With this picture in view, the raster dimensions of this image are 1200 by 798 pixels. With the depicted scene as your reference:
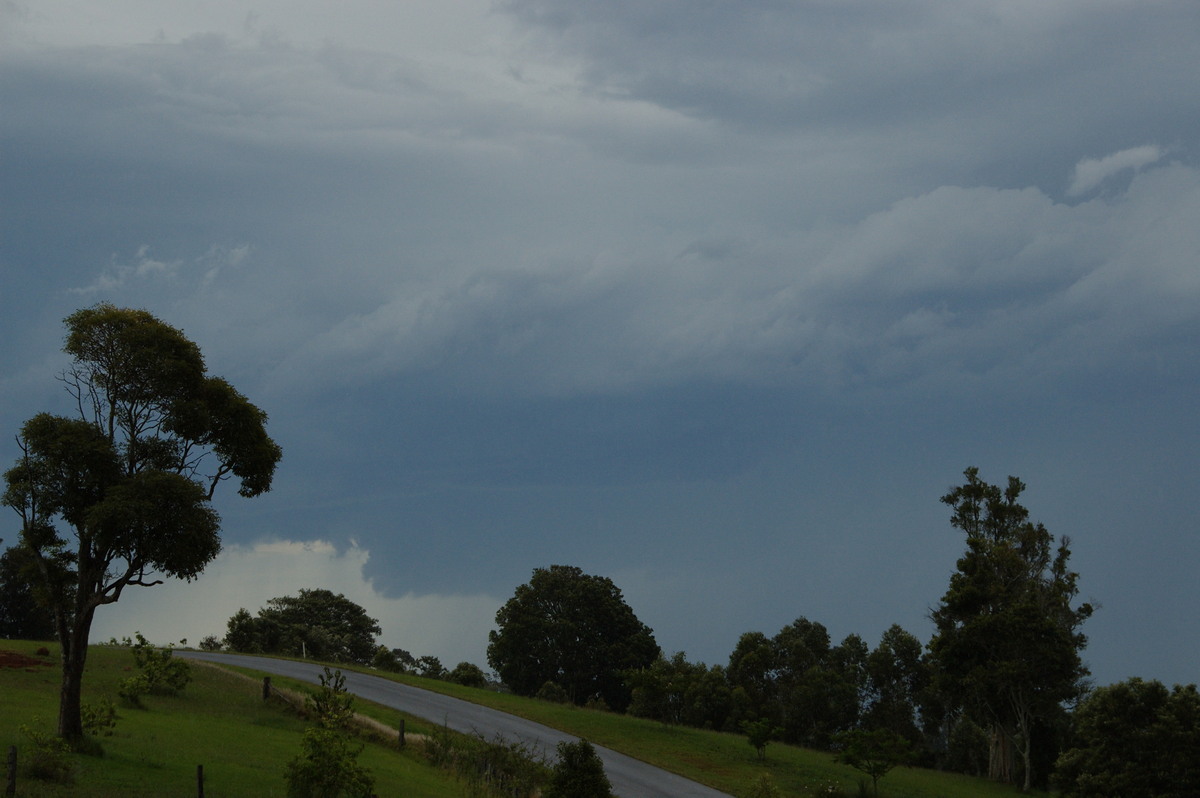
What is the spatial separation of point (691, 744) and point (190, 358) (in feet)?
109

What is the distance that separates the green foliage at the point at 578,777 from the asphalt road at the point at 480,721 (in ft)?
27.6

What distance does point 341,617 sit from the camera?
296 ft

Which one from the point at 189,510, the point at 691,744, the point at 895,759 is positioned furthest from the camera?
the point at 691,744

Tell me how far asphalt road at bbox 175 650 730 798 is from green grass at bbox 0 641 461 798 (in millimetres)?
4063

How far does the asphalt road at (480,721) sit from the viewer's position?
39469mm

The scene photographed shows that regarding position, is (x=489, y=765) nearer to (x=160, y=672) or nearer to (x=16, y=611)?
(x=160, y=672)

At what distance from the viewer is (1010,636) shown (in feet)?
183

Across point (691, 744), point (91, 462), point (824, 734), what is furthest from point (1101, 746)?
point (91, 462)

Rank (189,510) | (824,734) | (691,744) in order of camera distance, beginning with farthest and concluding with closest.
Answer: (824,734), (691,744), (189,510)

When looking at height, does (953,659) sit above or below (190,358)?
below

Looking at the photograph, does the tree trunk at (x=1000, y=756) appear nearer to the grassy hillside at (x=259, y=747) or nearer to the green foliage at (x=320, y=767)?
the grassy hillside at (x=259, y=747)

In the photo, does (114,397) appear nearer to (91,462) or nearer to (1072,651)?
(91,462)

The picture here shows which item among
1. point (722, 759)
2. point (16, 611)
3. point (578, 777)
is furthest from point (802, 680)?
point (16, 611)

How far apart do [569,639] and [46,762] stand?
6602cm
